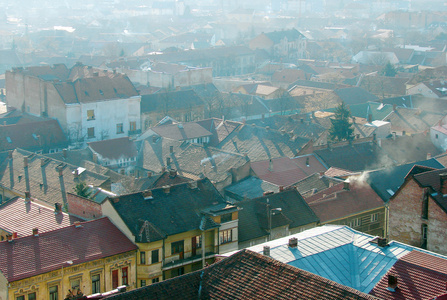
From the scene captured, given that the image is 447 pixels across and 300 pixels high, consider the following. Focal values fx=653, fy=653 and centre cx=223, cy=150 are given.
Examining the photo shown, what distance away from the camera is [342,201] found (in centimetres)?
4203

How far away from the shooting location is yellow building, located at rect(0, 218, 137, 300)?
1160 inches

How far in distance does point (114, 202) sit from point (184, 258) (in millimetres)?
4770

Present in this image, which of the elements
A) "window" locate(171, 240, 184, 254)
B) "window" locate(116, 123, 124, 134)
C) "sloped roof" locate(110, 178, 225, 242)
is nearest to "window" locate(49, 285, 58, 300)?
"sloped roof" locate(110, 178, 225, 242)

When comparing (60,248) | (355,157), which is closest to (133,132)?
(355,157)

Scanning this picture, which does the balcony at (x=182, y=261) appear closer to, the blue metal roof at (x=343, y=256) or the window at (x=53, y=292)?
the window at (x=53, y=292)

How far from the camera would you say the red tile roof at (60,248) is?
2971cm

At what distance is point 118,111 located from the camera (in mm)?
71125

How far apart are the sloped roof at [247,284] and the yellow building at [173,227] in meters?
10.2

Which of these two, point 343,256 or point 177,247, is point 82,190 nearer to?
point 177,247

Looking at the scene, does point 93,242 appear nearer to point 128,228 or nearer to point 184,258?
point 128,228

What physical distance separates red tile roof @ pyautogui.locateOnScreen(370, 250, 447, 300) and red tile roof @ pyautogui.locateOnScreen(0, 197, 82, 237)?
1867 cm

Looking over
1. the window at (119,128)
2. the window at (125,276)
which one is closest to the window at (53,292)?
→ the window at (125,276)

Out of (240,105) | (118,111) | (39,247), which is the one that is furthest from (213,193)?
(240,105)

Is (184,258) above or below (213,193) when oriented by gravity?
below
